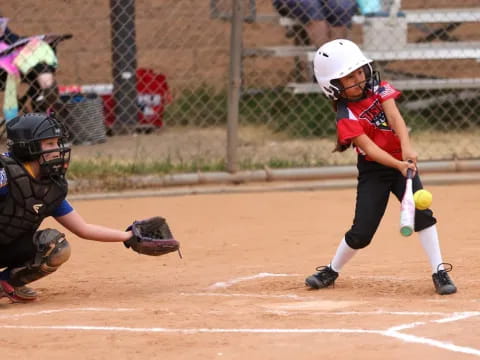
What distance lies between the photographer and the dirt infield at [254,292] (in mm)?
4062

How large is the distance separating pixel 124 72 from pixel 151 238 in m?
4.54

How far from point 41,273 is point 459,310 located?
6.70ft

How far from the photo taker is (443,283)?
510 cm

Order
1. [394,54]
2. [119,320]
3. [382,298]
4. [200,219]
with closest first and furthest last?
1. [119,320]
2. [382,298]
3. [200,219]
4. [394,54]

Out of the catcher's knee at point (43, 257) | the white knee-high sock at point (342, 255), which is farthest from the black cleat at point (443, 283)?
the catcher's knee at point (43, 257)

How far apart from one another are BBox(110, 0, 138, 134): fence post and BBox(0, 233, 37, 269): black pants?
15.0 ft

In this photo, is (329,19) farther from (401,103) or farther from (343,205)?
(343,205)

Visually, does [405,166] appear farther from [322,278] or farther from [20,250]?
[20,250]

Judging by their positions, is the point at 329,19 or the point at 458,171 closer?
the point at 458,171

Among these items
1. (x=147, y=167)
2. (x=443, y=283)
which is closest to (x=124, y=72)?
(x=147, y=167)

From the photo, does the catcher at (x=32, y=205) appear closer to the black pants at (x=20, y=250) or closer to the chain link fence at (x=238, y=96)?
the black pants at (x=20, y=250)

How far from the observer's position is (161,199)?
799 cm

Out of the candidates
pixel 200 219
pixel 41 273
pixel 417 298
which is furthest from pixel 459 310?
pixel 200 219

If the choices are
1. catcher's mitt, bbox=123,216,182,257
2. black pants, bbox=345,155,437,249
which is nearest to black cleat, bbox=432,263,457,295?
black pants, bbox=345,155,437,249
